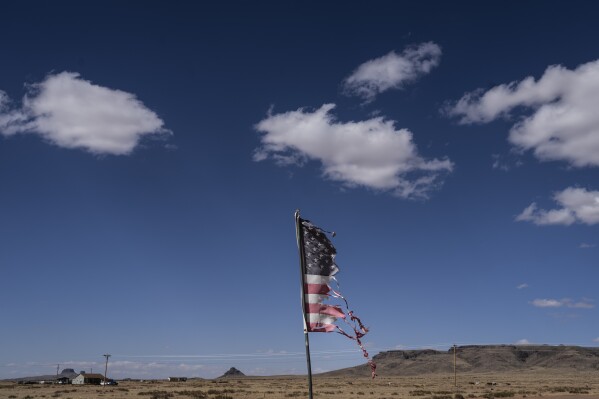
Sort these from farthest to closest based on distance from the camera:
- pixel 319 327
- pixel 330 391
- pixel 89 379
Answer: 1. pixel 89 379
2. pixel 330 391
3. pixel 319 327

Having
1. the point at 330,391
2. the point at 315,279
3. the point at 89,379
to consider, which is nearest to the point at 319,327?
the point at 315,279

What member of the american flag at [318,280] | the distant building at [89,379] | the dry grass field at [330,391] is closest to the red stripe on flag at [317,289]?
the american flag at [318,280]

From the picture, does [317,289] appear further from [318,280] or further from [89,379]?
[89,379]

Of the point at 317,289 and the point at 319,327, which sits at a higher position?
the point at 317,289

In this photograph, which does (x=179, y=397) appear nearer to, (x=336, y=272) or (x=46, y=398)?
(x=46, y=398)

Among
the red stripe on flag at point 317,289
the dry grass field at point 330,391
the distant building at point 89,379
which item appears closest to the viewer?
the red stripe on flag at point 317,289

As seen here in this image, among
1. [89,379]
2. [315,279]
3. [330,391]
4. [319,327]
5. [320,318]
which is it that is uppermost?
[89,379]

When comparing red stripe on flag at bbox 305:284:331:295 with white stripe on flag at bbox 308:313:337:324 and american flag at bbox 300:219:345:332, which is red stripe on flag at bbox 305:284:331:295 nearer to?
american flag at bbox 300:219:345:332

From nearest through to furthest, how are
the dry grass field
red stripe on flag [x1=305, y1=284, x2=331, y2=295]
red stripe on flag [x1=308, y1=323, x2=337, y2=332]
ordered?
red stripe on flag [x1=308, y1=323, x2=337, y2=332], red stripe on flag [x1=305, y1=284, x2=331, y2=295], the dry grass field

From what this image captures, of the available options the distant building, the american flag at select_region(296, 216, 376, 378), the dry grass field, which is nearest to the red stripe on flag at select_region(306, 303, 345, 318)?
the american flag at select_region(296, 216, 376, 378)

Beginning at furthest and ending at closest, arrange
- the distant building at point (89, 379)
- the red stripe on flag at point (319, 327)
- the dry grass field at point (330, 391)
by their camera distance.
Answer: the distant building at point (89, 379) < the dry grass field at point (330, 391) < the red stripe on flag at point (319, 327)

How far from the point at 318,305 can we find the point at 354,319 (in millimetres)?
681

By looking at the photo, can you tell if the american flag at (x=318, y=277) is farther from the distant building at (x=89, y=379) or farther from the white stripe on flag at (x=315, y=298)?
the distant building at (x=89, y=379)

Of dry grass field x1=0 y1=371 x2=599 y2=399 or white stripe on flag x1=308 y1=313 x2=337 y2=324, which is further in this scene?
dry grass field x1=0 y1=371 x2=599 y2=399
